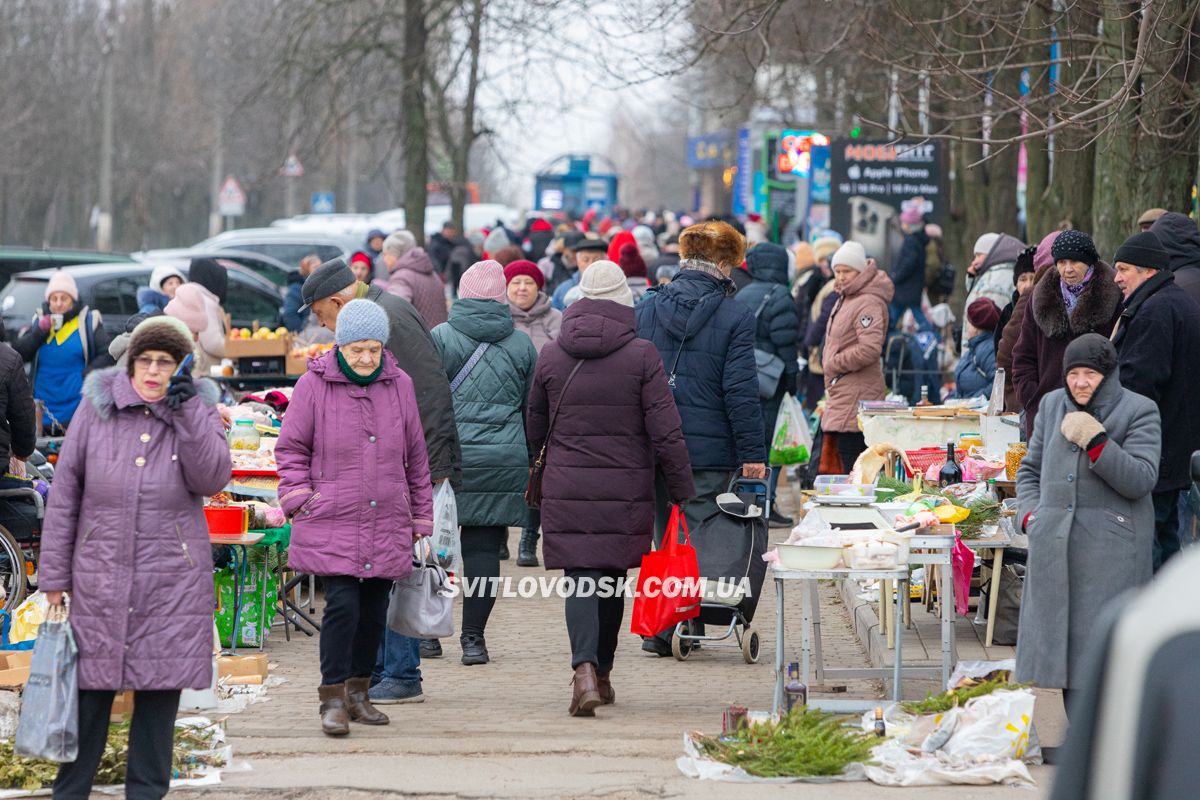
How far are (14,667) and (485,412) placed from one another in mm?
2436

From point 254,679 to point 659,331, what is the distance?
249 centimetres

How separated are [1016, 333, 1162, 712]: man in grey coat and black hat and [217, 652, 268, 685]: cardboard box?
12.0 feet

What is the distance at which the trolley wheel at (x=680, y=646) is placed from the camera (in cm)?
909

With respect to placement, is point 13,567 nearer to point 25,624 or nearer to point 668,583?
point 25,624

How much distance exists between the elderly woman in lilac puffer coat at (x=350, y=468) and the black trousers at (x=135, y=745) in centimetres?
123

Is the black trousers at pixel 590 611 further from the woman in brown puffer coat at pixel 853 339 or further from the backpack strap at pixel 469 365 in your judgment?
the woman in brown puffer coat at pixel 853 339

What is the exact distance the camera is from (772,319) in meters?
12.2

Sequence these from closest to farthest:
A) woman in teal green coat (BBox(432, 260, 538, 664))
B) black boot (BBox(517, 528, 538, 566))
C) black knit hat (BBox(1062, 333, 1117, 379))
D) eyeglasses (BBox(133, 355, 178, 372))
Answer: eyeglasses (BBox(133, 355, 178, 372)) < black knit hat (BBox(1062, 333, 1117, 379)) < woman in teal green coat (BBox(432, 260, 538, 664)) < black boot (BBox(517, 528, 538, 566))

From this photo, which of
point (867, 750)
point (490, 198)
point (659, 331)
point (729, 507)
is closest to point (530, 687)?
point (729, 507)

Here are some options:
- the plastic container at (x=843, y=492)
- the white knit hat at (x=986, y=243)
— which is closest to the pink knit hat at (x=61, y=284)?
the plastic container at (x=843, y=492)

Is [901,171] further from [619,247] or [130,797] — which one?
[130,797]

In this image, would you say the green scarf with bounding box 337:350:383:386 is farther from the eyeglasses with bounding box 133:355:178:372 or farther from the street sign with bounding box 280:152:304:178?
the street sign with bounding box 280:152:304:178

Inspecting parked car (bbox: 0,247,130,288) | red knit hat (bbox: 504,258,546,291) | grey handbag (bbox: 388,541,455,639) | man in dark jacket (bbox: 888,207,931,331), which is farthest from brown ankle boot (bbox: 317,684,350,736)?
parked car (bbox: 0,247,130,288)

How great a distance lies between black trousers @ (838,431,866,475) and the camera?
1255 cm
